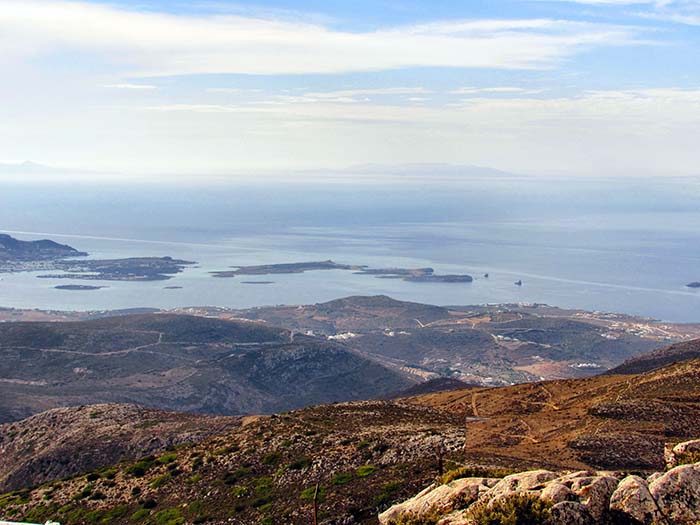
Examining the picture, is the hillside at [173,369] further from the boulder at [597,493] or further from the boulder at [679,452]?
the boulder at [597,493]

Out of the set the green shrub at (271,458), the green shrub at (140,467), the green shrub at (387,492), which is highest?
the green shrub at (387,492)

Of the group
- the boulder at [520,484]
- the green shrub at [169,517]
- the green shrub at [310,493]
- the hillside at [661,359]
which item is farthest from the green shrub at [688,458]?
the hillside at [661,359]

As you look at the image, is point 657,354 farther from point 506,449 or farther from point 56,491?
point 56,491

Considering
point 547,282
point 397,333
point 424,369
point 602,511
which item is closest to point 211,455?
point 602,511

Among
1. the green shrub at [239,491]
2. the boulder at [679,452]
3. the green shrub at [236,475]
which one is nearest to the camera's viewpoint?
the boulder at [679,452]

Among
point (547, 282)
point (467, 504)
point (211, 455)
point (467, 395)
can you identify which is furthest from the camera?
point (547, 282)

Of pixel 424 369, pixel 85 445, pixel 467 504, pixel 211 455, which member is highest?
pixel 467 504
